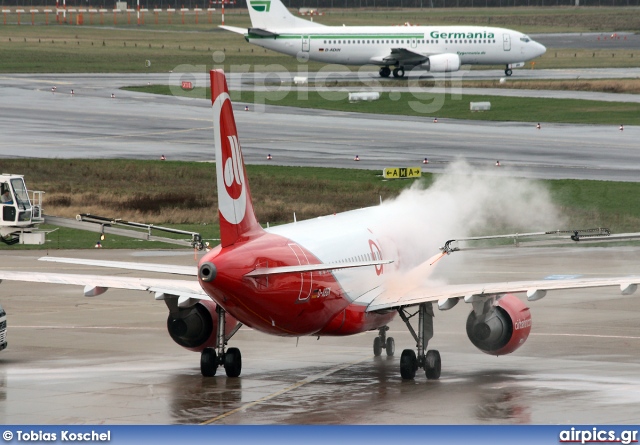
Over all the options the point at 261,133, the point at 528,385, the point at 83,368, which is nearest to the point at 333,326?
the point at 528,385

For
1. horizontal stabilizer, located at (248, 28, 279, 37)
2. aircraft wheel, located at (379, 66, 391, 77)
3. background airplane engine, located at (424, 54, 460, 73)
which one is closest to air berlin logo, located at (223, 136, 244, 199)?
background airplane engine, located at (424, 54, 460, 73)

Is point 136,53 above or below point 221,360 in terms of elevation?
above

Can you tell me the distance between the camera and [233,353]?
30.6 m

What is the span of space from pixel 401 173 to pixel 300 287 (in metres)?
44.5

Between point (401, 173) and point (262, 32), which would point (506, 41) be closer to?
point (262, 32)

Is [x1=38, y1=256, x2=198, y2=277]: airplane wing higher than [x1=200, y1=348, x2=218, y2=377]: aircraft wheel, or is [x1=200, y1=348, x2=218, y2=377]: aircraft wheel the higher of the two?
[x1=38, y1=256, x2=198, y2=277]: airplane wing

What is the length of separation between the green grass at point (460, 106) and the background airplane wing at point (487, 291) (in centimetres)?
7014

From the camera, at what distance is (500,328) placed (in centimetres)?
Result: 3105

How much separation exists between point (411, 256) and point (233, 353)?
6.73 metres

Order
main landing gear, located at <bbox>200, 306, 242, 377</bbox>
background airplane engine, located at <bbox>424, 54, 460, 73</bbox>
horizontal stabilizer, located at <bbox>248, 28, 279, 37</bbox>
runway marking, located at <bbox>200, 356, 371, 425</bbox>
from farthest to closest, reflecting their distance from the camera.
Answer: horizontal stabilizer, located at <bbox>248, 28, 279, 37</bbox>
background airplane engine, located at <bbox>424, 54, 460, 73</bbox>
main landing gear, located at <bbox>200, 306, 242, 377</bbox>
runway marking, located at <bbox>200, 356, 371, 425</bbox>

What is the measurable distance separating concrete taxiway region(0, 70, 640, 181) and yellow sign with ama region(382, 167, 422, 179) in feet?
11.0

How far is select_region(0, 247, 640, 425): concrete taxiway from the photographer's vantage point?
2628cm

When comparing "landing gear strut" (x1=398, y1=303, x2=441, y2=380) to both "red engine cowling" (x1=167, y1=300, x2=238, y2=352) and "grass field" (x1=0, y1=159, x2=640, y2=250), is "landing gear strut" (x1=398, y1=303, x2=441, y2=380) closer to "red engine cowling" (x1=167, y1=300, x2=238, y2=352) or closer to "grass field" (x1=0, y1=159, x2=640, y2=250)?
"red engine cowling" (x1=167, y1=300, x2=238, y2=352)

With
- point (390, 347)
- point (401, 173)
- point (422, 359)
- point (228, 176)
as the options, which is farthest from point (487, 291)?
point (401, 173)
